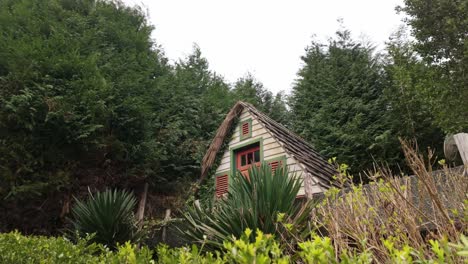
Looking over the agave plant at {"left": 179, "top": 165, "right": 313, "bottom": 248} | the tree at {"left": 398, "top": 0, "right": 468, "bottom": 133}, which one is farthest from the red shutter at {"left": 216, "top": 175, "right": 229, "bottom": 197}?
the tree at {"left": 398, "top": 0, "right": 468, "bottom": 133}

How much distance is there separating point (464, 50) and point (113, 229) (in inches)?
339

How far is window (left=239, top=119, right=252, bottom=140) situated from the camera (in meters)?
9.67

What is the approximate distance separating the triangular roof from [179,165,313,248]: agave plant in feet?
10.4

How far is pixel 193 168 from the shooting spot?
36.6 feet

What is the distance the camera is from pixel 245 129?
9859 millimetres

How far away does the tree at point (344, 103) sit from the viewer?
943 cm

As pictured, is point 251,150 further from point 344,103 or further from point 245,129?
point 344,103

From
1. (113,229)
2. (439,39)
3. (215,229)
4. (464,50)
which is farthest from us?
(439,39)

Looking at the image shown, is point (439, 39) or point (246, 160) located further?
point (246, 160)

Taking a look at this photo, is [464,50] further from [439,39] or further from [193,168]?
[193,168]

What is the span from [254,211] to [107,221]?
4150 mm

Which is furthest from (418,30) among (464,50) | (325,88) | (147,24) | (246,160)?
(147,24)

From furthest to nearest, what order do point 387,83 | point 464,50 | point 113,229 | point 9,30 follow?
point 387,83
point 9,30
point 464,50
point 113,229

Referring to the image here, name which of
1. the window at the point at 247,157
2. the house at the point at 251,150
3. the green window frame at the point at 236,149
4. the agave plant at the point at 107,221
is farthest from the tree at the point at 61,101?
the window at the point at 247,157
